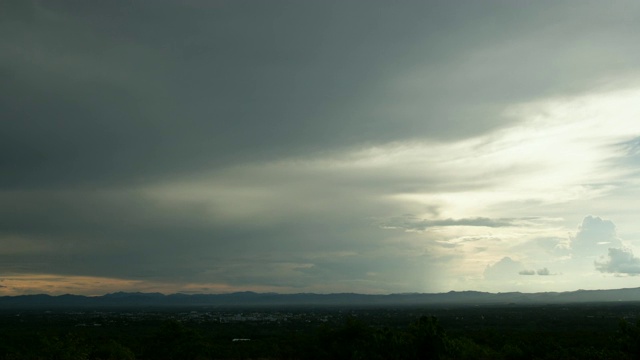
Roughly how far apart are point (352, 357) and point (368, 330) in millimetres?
3039

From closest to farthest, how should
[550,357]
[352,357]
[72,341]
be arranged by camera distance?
[72,341] < [352,357] < [550,357]

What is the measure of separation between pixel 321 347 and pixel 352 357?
5928 mm

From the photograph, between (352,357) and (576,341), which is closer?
(352,357)

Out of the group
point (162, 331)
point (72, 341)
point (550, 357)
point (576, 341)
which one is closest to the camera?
point (72, 341)

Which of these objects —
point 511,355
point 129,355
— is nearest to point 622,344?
point 511,355

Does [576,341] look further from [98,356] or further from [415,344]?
[98,356]

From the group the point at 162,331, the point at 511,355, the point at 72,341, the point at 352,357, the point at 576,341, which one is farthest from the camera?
the point at 576,341

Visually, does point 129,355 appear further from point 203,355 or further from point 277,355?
point 277,355

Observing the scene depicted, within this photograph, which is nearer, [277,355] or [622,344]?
[622,344]

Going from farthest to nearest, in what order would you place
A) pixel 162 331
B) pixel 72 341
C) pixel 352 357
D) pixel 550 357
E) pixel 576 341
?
pixel 576 341
pixel 162 331
pixel 550 357
pixel 352 357
pixel 72 341

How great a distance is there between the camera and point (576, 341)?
260 ft

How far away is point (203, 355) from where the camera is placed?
48031 mm

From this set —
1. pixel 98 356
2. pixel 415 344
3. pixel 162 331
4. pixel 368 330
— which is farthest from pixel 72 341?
pixel 415 344

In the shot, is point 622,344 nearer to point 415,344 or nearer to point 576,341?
point 415,344
